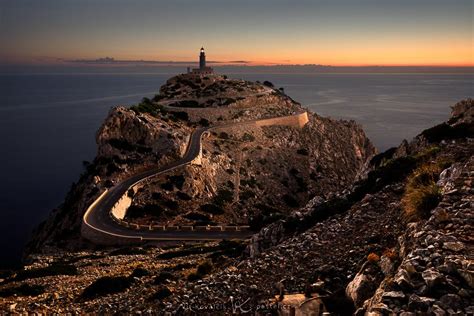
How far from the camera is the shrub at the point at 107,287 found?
1605 centimetres

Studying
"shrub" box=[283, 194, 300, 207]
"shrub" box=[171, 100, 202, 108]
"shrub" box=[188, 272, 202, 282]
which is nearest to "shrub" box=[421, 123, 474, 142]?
"shrub" box=[188, 272, 202, 282]

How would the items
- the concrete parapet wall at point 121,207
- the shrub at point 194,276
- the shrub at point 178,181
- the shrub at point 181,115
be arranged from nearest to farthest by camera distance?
the shrub at point 194,276, the concrete parapet wall at point 121,207, the shrub at point 178,181, the shrub at point 181,115

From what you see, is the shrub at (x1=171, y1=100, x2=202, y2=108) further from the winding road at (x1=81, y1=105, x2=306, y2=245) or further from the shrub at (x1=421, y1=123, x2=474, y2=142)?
the shrub at (x1=421, y1=123, x2=474, y2=142)

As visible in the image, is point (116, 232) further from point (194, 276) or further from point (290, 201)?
point (290, 201)

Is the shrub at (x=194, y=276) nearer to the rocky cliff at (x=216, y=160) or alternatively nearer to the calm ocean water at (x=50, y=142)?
the rocky cliff at (x=216, y=160)

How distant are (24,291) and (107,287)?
4631 mm

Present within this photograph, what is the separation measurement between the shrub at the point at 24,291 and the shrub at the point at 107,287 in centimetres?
264

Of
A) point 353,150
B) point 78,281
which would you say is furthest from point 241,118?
point 78,281

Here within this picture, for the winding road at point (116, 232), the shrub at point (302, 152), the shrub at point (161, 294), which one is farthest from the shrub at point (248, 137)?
the shrub at point (161, 294)

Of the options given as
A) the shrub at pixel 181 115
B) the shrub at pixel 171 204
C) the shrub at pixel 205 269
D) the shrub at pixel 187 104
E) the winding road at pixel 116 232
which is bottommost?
the shrub at pixel 171 204

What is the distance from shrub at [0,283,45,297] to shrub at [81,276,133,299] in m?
2.64

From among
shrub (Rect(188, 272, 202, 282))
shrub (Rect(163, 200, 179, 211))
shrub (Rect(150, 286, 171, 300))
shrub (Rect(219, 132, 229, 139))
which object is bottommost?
shrub (Rect(163, 200, 179, 211))

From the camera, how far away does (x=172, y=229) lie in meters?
39.4

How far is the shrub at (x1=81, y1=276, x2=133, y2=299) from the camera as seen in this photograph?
16047mm
